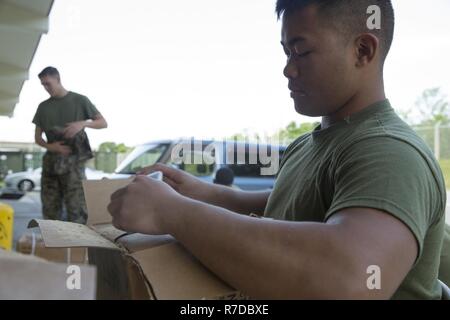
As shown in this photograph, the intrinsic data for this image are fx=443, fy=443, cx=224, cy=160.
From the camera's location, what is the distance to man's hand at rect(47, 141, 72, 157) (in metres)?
3.94

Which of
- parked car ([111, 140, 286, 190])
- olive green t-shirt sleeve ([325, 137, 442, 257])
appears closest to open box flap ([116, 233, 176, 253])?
olive green t-shirt sleeve ([325, 137, 442, 257])

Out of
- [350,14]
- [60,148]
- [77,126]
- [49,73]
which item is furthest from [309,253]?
[49,73]

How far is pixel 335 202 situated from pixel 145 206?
0.32 meters

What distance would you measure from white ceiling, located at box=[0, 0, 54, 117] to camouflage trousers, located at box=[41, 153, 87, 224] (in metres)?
2.35

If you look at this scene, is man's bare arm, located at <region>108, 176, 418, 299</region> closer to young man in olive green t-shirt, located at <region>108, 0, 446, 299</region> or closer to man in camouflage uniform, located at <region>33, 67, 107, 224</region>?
young man in olive green t-shirt, located at <region>108, 0, 446, 299</region>

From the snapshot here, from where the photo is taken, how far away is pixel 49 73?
399 centimetres

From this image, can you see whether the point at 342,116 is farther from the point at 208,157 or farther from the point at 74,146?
the point at 208,157

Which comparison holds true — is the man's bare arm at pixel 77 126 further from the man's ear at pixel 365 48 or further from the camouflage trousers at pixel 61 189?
the man's ear at pixel 365 48

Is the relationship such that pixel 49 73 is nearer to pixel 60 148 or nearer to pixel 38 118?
pixel 38 118

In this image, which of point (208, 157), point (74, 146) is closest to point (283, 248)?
point (74, 146)

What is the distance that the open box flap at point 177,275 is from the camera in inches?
25.4

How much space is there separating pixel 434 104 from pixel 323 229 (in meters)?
19.0

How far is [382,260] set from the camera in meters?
0.63

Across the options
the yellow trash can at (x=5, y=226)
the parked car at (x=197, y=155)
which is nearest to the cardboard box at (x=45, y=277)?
the yellow trash can at (x=5, y=226)
